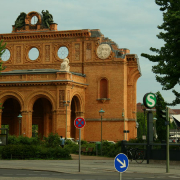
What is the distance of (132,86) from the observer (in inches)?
2788

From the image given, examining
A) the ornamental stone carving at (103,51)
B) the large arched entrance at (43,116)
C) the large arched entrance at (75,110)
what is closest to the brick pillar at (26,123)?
the large arched entrance at (43,116)

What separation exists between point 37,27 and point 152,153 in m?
43.4

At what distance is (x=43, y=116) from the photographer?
70.6 m

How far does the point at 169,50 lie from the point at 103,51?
109 ft

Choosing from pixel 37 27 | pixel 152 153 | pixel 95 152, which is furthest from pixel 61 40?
pixel 152 153

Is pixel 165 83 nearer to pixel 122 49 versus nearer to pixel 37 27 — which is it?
pixel 122 49

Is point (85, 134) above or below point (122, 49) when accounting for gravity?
below

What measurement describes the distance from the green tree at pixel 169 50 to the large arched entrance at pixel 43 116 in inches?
1349

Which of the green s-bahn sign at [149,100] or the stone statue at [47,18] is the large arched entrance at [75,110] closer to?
the stone statue at [47,18]

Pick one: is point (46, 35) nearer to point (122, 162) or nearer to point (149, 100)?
point (149, 100)

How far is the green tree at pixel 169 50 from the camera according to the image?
1337 inches

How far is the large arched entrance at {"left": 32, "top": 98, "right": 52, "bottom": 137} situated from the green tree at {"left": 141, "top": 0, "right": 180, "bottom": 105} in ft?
112

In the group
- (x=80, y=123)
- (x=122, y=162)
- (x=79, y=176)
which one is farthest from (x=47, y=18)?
(x=122, y=162)

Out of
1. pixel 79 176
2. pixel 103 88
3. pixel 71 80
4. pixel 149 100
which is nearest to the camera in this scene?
pixel 79 176
